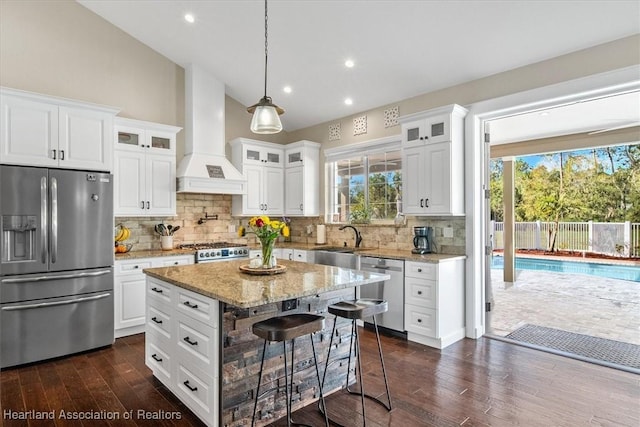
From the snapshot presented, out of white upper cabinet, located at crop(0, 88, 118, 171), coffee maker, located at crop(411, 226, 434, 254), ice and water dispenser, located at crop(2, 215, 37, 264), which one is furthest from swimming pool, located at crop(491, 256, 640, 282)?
ice and water dispenser, located at crop(2, 215, 37, 264)

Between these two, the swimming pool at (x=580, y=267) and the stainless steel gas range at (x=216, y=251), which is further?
the swimming pool at (x=580, y=267)

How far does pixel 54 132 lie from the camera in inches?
143

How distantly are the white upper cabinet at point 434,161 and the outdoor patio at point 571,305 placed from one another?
65.5 inches

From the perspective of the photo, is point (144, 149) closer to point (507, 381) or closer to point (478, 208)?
point (478, 208)

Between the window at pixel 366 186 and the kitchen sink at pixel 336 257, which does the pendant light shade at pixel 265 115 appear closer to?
the kitchen sink at pixel 336 257

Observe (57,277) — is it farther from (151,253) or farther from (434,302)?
(434,302)

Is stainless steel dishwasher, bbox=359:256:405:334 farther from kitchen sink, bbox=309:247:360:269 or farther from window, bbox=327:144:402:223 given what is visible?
window, bbox=327:144:402:223

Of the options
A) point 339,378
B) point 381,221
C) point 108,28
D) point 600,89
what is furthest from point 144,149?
point 600,89

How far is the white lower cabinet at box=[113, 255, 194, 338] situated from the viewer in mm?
4102

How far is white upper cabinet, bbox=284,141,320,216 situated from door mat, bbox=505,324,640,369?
3350mm

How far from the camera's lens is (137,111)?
190 inches

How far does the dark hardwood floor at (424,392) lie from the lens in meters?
2.46

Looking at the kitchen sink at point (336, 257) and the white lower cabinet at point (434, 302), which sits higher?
the kitchen sink at point (336, 257)

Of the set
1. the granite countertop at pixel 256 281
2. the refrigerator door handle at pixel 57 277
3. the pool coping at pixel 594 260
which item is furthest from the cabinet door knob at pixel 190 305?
the pool coping at pixel 594 260
